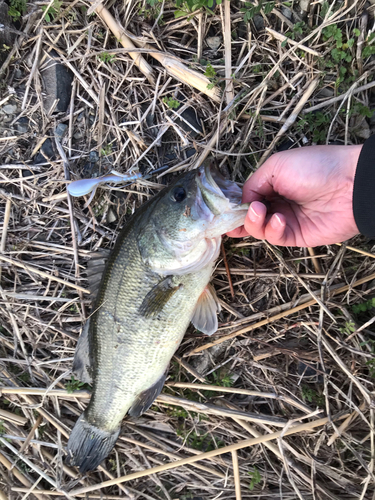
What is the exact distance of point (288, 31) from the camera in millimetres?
2803

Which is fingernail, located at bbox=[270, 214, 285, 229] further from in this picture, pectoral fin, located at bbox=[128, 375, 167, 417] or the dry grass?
pectoral fin, located at bbox=[128, 375, 167, 417]

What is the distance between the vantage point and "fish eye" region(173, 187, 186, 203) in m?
2.41

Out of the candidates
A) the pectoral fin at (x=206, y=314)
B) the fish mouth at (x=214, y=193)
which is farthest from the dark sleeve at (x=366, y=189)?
the pectoral fin at (x=206, y=314)

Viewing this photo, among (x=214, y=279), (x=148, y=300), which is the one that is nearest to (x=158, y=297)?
(x=148, y=300)

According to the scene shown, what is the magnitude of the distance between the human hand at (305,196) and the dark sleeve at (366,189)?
0.53 feet

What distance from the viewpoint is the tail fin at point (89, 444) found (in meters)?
3.05

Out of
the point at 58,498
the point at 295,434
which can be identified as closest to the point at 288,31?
the point at 295,434

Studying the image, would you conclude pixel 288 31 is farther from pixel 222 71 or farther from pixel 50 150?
pixel 50 150

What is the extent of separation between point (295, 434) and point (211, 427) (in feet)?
2.60

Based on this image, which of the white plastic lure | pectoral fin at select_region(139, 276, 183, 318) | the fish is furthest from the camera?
the white plastic lure

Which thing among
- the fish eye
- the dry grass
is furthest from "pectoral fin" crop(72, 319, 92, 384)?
the fish eye

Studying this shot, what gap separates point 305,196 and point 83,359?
241cm

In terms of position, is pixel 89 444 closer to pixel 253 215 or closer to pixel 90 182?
pixel 90 182

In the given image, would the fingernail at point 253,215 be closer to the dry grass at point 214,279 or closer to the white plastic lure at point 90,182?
the dry grass at point 214,279
